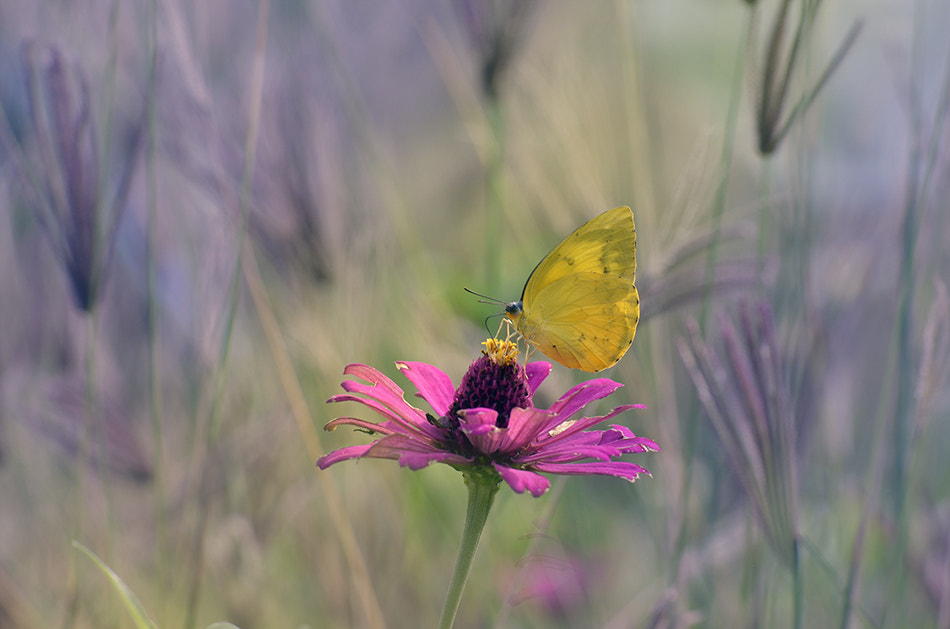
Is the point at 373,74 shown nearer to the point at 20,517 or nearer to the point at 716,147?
the point at 716,147

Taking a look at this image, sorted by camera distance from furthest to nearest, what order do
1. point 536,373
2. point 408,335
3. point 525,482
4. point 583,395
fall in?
point 408,335
point 536,373
point 583,395
point 525,482

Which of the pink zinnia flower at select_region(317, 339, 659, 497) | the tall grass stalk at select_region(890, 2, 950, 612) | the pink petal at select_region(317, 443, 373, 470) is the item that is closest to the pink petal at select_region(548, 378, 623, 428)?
the pink zinnia flower at select_region(317, 339, 659, 497)

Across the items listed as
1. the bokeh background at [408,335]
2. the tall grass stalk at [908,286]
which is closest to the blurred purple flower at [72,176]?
the bokeh background at [408,335]

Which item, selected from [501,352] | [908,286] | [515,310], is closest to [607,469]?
[501,352]

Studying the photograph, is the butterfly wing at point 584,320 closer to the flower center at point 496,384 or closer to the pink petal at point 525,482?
the flower center at point 496,384

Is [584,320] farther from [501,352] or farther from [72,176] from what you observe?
[72,176]
